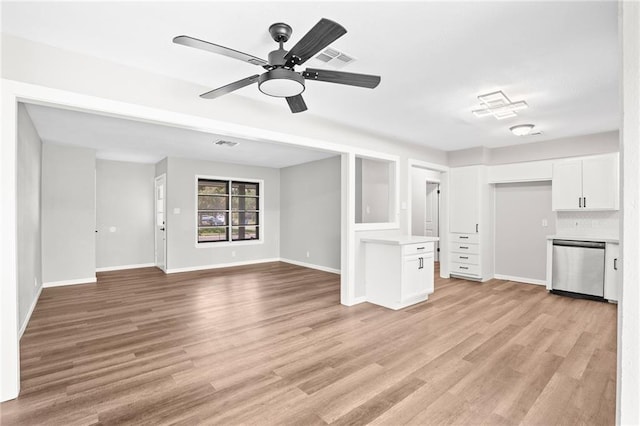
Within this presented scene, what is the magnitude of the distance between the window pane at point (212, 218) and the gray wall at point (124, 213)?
1.20 meters

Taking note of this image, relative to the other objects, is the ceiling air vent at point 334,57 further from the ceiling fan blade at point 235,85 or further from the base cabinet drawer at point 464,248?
the base cabinet drawer at point 464,248

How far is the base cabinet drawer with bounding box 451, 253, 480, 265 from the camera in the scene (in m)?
5.88

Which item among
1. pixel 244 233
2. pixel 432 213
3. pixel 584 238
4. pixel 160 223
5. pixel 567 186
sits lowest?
pixel 244 233

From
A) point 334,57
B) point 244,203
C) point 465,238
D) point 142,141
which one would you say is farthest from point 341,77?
point 244,203

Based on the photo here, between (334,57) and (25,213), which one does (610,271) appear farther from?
(25,213)

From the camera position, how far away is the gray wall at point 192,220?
6.83m

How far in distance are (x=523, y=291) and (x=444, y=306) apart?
181 centimetres

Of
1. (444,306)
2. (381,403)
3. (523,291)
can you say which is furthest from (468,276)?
(381,403)

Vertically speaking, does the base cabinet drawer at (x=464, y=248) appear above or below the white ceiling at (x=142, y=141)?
below

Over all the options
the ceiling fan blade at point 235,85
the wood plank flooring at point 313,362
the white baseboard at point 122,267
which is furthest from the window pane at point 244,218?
the ceiling fan blade at point 235,85

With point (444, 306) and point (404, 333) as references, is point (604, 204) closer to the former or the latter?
point (444, 306)

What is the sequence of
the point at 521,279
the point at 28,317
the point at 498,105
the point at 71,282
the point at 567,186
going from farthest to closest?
1. the point at 521,279
2. the point at 71,282
3. the point at 567,186
4. the point at 28,317
5. the point at 498,105

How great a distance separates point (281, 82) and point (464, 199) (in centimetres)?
500

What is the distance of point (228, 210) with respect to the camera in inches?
308
